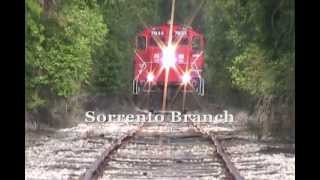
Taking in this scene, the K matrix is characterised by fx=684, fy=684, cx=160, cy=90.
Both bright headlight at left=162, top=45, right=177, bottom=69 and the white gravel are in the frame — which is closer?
the white gravel

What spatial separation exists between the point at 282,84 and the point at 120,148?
1524mm

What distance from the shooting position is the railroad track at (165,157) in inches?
215

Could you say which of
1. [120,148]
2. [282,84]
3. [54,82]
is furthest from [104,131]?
[282,84]

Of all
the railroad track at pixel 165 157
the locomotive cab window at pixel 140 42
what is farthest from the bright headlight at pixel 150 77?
the railroad track at pixel 165 157

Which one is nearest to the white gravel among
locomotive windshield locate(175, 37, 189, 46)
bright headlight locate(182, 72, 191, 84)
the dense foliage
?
the dense foliage

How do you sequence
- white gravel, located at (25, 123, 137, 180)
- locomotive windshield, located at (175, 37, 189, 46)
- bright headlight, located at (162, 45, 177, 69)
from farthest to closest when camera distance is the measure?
1. bright headlight, located at (162, 45, 177, 69)
2. locomotive windshield, located at (175, 37, 189, 46)
3. white gravel, located at (25, 123, 137, 180)

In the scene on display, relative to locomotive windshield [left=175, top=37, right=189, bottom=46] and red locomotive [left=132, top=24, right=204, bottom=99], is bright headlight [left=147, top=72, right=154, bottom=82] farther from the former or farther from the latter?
locomotive windshield [left=175, top=37, right=189, bottom=46]

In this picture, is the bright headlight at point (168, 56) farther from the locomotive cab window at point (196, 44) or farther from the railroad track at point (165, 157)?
the railroad track at point (165, 157)

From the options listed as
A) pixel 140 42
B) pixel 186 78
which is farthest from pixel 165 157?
pixel 140 42

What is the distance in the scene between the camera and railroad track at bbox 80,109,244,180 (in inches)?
215

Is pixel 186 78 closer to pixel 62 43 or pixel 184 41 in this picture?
pixel 184 41

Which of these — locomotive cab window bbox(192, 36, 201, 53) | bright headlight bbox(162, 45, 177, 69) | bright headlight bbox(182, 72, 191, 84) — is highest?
locomotive cab window bbox(192, 36, 201, 53)

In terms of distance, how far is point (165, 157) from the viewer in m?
5.56
